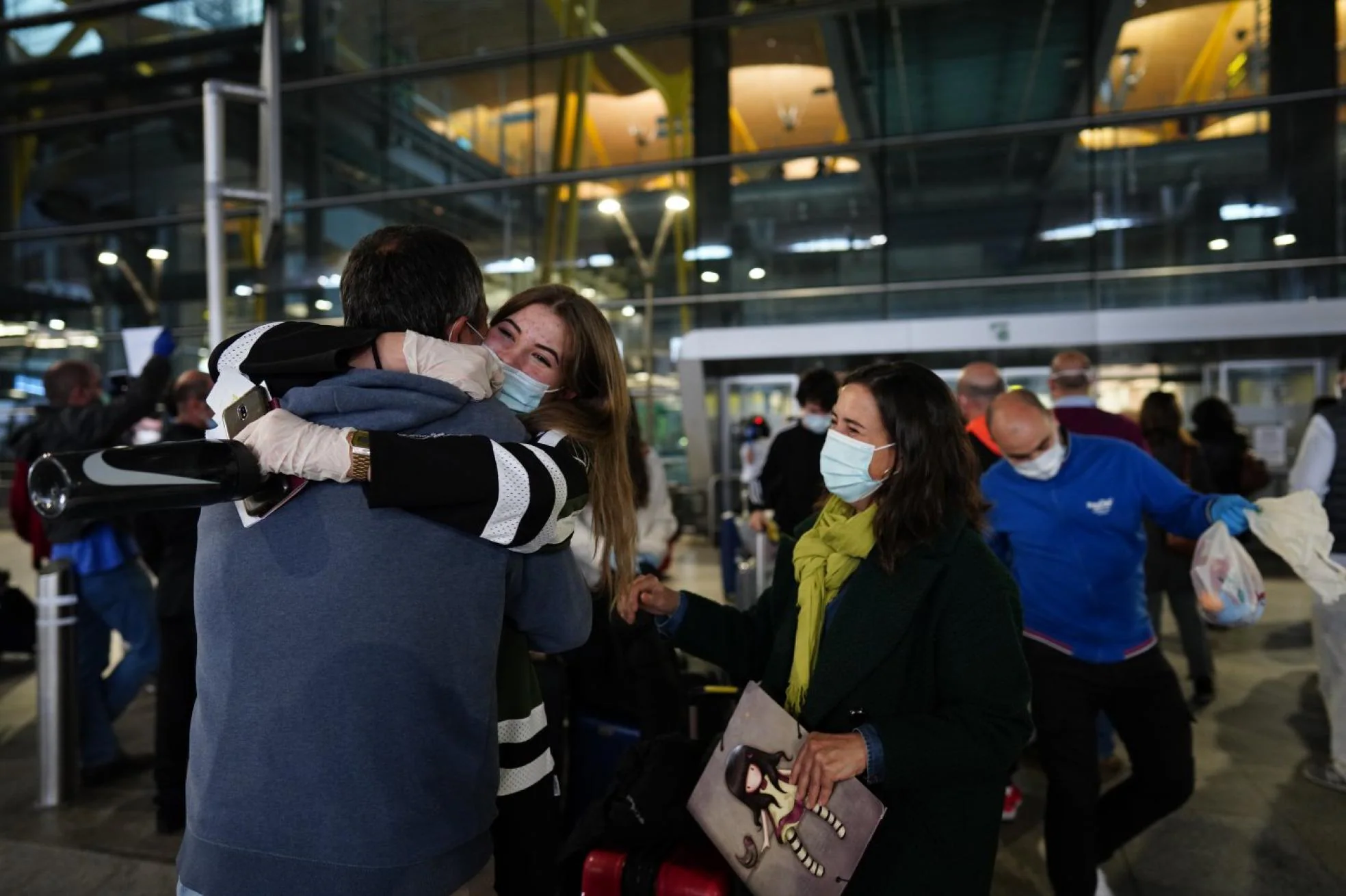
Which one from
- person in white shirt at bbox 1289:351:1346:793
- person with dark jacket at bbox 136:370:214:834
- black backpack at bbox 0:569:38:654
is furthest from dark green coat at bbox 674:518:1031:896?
black backpack at bbox 0:569:38:654

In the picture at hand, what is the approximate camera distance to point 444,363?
4.27 feet

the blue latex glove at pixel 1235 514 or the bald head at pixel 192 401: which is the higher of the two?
the bald head at pixel 192 401

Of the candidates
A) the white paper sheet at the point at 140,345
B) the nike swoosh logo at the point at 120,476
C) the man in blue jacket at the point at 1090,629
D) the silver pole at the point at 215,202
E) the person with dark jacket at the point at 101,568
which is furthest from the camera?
the white paper sheet at the point at 140,345

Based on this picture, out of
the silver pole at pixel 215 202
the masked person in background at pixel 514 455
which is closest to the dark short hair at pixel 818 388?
the silver pole at pixel 215 202

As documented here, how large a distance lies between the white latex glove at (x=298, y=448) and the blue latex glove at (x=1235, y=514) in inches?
90.1

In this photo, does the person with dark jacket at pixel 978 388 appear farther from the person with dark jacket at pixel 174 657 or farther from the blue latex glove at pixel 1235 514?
the person with dark jacket at pixel 174 657

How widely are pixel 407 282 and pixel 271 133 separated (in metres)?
2.81

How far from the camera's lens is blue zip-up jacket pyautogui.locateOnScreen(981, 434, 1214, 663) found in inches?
113

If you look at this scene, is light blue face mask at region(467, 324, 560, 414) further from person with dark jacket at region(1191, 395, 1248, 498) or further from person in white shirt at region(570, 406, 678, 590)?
person with dark jacket at region(1191, 395, 1248, 498)

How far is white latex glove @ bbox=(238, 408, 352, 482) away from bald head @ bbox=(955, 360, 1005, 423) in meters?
3.92

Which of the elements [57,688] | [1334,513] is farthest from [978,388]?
[57,688]

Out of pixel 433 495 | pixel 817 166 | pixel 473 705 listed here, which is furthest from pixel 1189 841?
pixel 817 166

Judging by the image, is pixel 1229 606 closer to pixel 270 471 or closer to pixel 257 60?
pixel 270 471

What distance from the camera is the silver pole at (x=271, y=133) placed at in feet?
12.0
